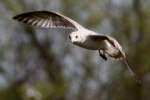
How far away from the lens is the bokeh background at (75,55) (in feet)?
53.3

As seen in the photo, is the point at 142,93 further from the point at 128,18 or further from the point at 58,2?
the point at 58,2

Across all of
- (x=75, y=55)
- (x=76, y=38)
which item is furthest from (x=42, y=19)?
(x=75, y=55)

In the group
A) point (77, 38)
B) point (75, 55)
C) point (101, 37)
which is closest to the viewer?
point (77, 38)

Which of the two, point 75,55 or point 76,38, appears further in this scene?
point 75,55

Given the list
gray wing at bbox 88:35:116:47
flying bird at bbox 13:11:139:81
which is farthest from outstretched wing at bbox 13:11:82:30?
gray wing at bbox 88:35:116:47

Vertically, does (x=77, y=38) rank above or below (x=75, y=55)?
above

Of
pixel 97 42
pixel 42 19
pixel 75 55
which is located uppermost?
pixel 42 19

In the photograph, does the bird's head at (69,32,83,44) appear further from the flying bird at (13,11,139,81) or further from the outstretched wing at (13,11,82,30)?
the outstretched wing at (13,11,82,30)

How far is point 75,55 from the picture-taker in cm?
1831

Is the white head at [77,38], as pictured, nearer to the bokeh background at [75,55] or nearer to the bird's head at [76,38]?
the bird's head at [76,38]

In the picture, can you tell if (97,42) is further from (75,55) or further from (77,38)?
(75,55)

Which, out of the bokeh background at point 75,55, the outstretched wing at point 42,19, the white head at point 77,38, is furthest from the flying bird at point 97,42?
the bokeh background at point 75,55

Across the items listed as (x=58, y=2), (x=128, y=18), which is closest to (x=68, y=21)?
(x=128, y=18)

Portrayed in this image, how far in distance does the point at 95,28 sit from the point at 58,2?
156 cm
